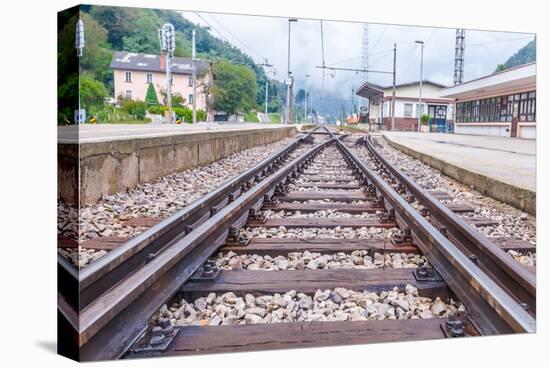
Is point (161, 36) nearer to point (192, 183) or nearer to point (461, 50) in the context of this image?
point (192, 183)

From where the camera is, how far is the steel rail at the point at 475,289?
1627 mm

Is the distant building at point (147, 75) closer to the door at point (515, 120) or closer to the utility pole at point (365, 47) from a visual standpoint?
Answer: the utility pole at point (365, 47)

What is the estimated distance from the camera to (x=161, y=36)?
1913mm

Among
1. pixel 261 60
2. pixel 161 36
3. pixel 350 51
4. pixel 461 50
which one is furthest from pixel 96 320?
Result: pixel 461 50

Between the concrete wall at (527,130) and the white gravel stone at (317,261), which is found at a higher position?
the concrete wall at (527,130)

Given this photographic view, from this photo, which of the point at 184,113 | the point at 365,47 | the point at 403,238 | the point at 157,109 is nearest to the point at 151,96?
the point at 157,109

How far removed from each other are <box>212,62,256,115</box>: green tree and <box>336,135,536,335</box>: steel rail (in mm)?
964

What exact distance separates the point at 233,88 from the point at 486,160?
1943mm

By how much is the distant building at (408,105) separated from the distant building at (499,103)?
83 mm

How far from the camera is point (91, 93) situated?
1.68 meters

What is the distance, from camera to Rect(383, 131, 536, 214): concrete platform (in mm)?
2629

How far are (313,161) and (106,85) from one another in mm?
2692

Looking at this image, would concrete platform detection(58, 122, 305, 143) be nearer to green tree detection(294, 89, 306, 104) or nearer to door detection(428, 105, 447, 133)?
green tree detection(294, 89, 306, 104)

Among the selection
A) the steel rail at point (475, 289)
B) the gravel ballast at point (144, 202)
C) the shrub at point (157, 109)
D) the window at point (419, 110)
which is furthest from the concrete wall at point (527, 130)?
the shrub at point (157, 109)
